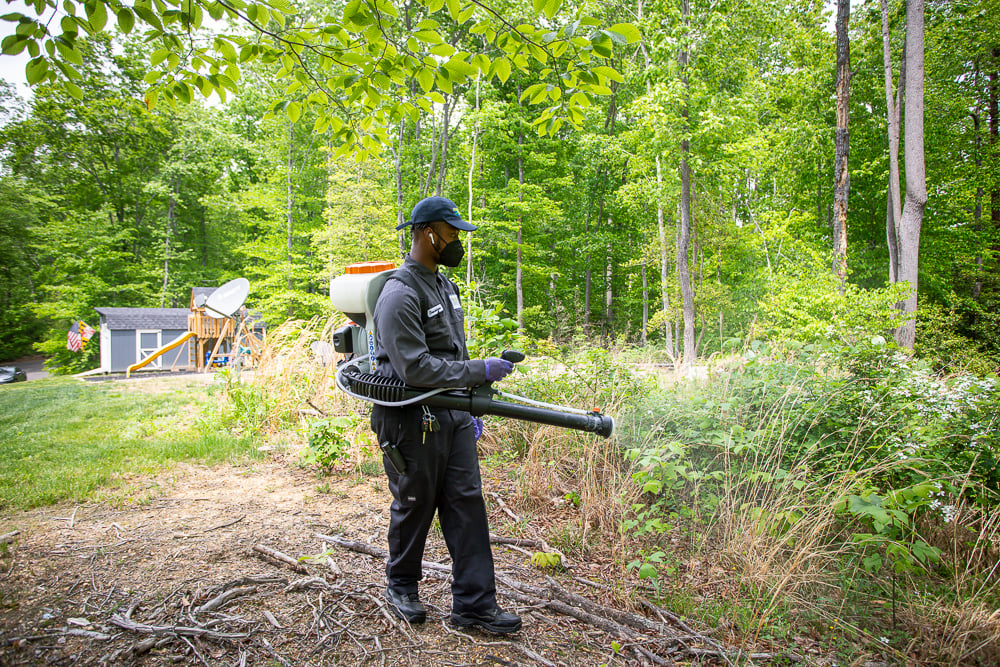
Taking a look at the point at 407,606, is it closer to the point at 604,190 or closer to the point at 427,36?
the point at 427,36

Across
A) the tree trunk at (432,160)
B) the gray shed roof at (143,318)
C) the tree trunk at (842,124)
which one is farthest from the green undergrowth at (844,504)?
the gray shed roof at (143,318)

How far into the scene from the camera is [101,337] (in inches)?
760

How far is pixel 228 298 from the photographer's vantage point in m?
12.5

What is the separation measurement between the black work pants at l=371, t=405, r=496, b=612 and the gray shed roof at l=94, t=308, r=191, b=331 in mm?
22095

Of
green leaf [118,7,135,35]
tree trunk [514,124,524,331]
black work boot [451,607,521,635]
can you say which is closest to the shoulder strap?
black work boot [451,607,521,635]

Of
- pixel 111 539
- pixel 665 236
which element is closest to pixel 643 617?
pixel 111 539

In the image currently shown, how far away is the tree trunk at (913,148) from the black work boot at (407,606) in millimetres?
10489

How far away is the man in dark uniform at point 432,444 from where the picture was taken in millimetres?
2234

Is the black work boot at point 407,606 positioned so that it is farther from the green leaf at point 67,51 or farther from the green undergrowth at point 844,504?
the green leaf at point 67,51

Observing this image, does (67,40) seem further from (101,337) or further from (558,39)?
(101,337)

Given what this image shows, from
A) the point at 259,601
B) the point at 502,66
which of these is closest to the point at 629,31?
the point at 502,66

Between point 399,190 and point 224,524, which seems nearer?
point 224,524

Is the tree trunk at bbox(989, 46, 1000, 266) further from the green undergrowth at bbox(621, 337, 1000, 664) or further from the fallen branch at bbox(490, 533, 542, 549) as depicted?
the fallen branch at bbox(490, 533, 542, 549)

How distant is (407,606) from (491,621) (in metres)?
0.43
